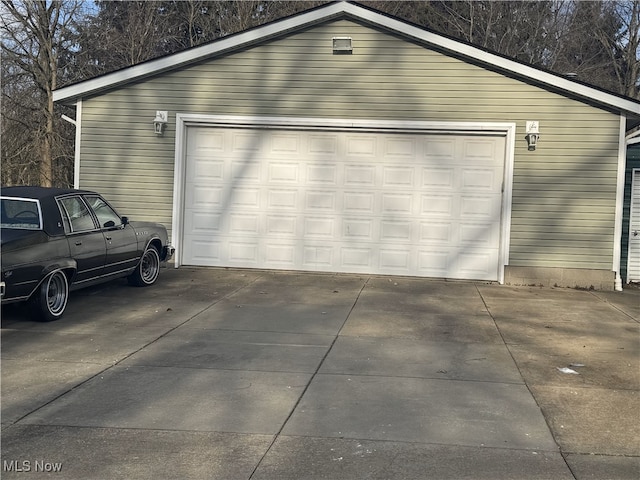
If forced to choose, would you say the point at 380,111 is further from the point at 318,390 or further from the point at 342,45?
the point at 318,390

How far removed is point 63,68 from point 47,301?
62.4 ft

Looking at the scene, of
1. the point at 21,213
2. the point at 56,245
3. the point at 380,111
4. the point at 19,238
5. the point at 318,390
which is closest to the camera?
the point at 318,390

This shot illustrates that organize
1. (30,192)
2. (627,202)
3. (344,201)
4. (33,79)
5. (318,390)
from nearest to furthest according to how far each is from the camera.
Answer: (318,390) → (30,192) → (344,201) → (627,202) → (33,79)

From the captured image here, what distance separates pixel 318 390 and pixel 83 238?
4.37 metres

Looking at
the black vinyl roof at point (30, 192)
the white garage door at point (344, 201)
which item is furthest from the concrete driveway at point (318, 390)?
the white garage door at point (344, 201)

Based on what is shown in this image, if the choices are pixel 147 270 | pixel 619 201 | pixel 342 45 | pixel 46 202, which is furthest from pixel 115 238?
pixel 619 201

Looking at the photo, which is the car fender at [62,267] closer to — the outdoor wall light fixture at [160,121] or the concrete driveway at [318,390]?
the concrete driveway at [318,390]

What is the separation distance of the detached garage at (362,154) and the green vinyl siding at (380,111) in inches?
1.0

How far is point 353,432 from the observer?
4637 millimetres

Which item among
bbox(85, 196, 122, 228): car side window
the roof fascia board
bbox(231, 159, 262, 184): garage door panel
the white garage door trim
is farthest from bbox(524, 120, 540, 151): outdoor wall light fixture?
bbox(85, 196, 122, 228): car side window

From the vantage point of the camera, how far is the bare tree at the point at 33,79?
2233 centimetres

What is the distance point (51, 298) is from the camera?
7.98 m

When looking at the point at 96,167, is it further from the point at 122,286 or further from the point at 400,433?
the point at 400,433

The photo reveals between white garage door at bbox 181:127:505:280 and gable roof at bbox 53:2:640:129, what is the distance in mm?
1297
